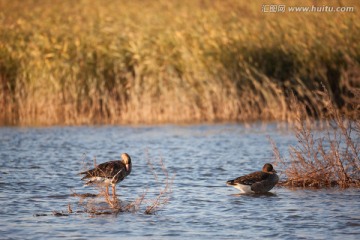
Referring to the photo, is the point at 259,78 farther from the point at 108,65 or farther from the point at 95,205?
the point at 95,205

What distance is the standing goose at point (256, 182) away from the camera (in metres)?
12.8

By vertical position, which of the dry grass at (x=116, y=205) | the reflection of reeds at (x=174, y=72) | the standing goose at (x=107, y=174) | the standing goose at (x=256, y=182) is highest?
the reflection of reeds at (x=174, y=72)

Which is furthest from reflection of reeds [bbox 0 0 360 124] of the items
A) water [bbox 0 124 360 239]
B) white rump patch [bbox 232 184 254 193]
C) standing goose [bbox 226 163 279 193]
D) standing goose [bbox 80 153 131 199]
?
standing goose [bbox 80 153 131 199]

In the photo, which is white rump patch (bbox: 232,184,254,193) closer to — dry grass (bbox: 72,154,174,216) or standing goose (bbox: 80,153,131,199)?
dry grass (bbox: 72,154,174,216)

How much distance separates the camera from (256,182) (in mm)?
12859

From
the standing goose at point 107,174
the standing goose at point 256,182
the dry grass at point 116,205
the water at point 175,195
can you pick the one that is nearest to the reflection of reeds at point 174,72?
the water at point 175,195

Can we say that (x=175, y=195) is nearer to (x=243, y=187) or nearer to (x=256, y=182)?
(x=243, y=187)

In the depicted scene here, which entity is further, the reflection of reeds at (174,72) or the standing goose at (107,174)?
the reflection of reeds at (174,72)

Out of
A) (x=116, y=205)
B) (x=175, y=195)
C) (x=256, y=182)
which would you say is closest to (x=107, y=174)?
(x=175, y=195)

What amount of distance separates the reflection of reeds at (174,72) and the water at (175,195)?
1321 mm

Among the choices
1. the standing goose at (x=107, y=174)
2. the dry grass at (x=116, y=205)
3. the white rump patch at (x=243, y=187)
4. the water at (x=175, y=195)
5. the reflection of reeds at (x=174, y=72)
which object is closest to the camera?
the water at (x=175, y=195)

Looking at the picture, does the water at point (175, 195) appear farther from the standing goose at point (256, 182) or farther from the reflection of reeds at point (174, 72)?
the reflection of reeds at point (174, 72)

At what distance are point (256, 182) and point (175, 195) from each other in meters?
1.33

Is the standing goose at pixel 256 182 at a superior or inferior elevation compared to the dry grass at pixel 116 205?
superior
